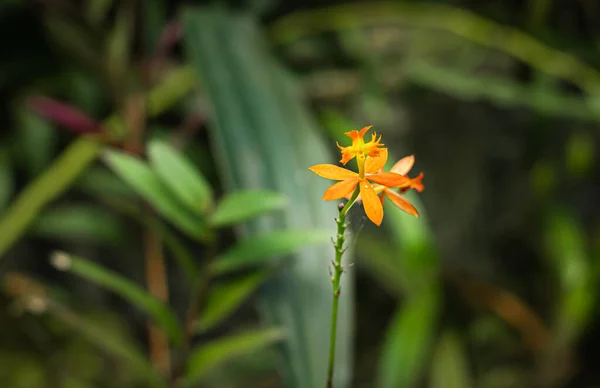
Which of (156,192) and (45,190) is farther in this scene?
(45,190)

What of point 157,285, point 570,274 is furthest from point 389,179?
point 570,274

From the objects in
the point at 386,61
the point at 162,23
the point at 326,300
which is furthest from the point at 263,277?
the point at 386,61

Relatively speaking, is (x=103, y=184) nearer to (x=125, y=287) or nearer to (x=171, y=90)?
(x=171, y=90)

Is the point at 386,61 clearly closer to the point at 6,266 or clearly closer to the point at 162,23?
the point at 162,23

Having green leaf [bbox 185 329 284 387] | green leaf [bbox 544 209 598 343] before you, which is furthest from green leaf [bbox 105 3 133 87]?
A: green leaf [bbox 544 209 598 343]

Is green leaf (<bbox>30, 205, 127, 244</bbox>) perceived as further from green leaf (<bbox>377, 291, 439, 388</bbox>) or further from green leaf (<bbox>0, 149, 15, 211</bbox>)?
green leaf (<bbox>377, 291, 439, 388</bbox>)

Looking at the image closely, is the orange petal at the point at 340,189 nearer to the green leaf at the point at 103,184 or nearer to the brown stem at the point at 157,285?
the brown stem at the point at 157,285

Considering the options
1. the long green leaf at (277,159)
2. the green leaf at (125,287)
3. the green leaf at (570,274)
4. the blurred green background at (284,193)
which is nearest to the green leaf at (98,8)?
the blurred green background at (284,193)

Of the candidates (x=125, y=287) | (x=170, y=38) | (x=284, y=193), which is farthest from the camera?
(x=170, y=38)
